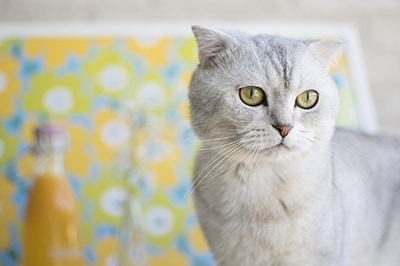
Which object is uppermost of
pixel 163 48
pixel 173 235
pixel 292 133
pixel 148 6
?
pixel 148 6

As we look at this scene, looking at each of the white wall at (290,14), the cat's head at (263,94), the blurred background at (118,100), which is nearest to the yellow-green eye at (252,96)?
the cat's head at (263,94)

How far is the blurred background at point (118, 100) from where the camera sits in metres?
1.42

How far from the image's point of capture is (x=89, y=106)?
4.92ft

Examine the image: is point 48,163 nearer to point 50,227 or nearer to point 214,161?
point 50,227

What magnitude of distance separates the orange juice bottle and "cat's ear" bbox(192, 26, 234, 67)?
383mm

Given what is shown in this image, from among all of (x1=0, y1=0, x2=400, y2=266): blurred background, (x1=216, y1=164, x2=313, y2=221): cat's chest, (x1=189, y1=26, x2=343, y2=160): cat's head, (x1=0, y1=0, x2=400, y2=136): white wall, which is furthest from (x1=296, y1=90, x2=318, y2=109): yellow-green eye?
(x1=0, y1=0, x2=400, y2=136): white wall

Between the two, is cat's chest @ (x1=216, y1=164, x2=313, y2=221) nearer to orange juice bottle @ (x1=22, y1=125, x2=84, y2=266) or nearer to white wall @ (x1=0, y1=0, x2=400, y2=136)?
orange juice bottle @ (x1=22, y1=125, x2=84, y2=266)

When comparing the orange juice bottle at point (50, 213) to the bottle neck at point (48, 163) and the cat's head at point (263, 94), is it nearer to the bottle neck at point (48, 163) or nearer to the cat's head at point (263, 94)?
the bottle neck at point (48, 163)

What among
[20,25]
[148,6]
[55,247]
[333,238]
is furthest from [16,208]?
[333,238]

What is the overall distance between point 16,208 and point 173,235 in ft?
1.18

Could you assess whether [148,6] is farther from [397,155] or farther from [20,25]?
[397,155]

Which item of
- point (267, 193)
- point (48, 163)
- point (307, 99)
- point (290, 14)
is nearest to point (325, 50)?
point (307, 99)

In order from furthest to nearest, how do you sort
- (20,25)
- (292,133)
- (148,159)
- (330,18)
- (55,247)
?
(330,18)
(20,25)
(148,159)
(55,247)
(292,133)

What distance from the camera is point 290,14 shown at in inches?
66.7
